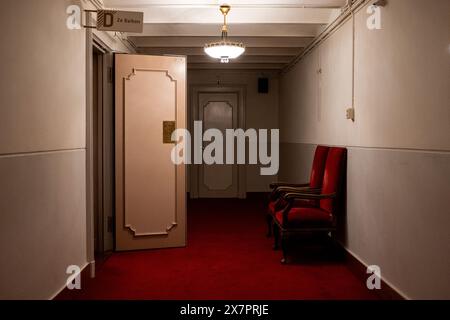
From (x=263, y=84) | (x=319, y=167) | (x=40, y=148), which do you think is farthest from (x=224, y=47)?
(x=263, y=84)

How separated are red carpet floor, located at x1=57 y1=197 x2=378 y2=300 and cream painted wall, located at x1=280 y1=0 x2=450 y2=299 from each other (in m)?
0.36

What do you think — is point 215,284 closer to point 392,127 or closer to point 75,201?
point 75,201

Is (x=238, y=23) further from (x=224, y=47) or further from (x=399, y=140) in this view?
(x=399, y=140)

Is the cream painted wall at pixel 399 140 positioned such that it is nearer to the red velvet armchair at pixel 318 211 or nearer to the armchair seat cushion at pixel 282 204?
the red velvet armchair at pixel 318 211

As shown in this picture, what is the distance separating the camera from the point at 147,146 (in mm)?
4461

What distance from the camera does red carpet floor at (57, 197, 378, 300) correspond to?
3213 mm

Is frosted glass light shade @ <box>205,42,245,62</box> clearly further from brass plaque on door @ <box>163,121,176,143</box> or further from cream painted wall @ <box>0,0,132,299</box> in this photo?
cream painted wall @ <box>0,0,132,299</box>

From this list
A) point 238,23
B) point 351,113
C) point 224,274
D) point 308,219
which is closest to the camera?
point 224,274

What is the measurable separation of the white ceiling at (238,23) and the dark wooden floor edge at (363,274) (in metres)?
2.34

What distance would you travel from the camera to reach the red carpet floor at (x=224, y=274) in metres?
3.21

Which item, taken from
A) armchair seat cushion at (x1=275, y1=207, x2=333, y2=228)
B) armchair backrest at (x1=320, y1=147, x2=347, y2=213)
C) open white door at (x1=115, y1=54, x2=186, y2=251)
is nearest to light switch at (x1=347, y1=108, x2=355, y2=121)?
armchair backrest at (x1=320, y1=147, x2=347, y2=213)

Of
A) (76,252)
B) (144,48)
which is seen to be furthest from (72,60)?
(144,48)

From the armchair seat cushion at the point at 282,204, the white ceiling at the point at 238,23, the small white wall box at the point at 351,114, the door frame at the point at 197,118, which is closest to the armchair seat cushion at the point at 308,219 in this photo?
the armchair seat cushion at the point at 282,204

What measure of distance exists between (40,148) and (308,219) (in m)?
2.45
